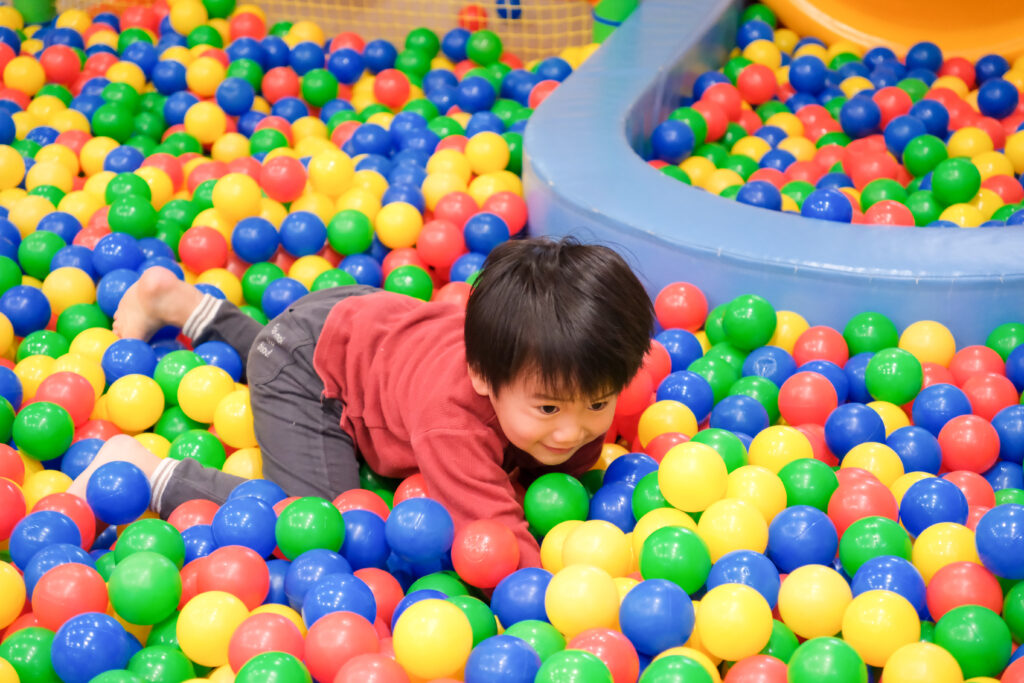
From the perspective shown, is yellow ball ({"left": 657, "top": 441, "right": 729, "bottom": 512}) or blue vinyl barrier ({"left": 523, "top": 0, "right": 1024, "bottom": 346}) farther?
blue vinyl barrier ({"left": 523, "top": 0, "right": 1024, "bottom": 346})

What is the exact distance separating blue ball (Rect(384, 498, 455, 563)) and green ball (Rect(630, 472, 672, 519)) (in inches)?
10.9

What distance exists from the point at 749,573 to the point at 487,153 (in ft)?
4.84

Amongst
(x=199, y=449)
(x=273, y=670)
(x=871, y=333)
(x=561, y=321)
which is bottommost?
(x=199, y=449)

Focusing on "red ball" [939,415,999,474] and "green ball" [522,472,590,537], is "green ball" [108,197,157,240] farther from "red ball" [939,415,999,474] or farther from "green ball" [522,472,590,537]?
"red ball" [939,415,999,474]

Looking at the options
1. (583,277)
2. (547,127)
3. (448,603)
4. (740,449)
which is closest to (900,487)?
(740,449)

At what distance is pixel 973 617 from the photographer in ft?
4.13

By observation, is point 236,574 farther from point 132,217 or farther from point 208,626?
point 132,217

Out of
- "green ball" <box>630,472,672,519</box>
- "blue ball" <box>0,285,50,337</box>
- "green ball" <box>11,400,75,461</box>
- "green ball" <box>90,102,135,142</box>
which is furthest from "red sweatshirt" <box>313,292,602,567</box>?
"green ball" <box>90,102,135,142</box>

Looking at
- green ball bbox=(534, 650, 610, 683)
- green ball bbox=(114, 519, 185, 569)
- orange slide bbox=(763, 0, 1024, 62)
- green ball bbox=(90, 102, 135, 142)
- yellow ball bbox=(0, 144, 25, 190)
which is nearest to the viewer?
green ball bbox=(534, 650, 610, 683)

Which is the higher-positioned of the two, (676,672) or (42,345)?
(676,672)

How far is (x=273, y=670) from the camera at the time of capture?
1.20 meters

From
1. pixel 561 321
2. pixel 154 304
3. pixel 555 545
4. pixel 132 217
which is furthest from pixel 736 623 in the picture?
pixel 132 217

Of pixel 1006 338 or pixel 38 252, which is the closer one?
pixel 1006 338

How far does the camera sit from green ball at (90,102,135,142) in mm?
2863
